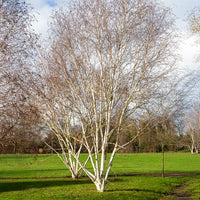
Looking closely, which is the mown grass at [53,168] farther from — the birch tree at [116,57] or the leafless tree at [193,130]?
the leafless tree at [193,130]

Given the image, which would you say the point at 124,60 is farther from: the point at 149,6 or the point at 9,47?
the point at 9,47

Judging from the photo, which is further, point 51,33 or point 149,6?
point 51,33

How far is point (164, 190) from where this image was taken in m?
10.3

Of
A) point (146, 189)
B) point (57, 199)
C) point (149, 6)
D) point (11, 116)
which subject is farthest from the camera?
point (146, 189)

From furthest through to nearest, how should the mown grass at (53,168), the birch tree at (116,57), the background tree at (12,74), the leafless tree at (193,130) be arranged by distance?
the leafless tree at (193,130) → the mown grass at (53,168) → the birch tree at (116,57) → the background tree at (12,74)

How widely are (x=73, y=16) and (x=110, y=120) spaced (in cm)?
393

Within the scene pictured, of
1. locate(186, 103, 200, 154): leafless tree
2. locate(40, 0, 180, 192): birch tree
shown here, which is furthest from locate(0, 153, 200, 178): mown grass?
locate(186, 103, 200, 154): leafless tree

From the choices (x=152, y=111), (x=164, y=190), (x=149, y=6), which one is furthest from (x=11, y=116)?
(x=164, y=190)

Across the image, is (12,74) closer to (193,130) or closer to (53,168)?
(53,168)

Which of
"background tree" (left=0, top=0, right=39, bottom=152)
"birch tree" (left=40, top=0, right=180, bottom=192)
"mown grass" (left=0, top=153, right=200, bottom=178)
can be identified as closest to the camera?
"background tree" (left=0, top=0, right=39, bottom=152)

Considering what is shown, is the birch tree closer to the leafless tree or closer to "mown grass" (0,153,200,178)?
"mown grass" (0,153,200,178)

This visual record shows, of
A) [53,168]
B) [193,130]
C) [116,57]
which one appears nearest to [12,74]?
[116,57]

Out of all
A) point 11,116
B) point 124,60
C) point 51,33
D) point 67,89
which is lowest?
point 11,116

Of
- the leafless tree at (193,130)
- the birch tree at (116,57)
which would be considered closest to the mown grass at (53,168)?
the birch tree at (116,57)
